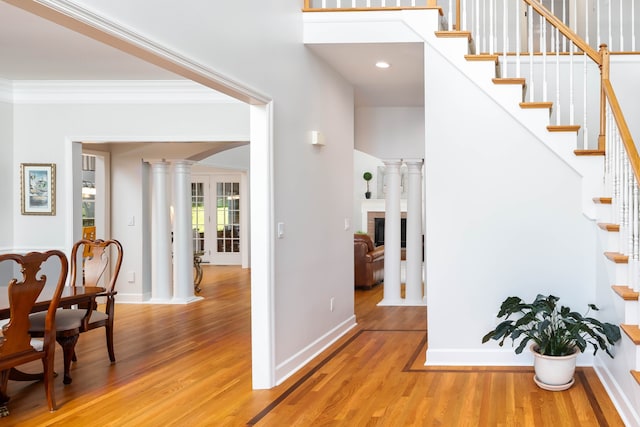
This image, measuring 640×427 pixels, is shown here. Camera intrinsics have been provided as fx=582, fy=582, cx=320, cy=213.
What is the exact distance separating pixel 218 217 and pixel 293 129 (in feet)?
28.3

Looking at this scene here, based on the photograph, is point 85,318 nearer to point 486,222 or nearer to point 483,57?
point 486,222

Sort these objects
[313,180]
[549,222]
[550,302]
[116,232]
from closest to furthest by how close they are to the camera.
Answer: [550,302] → [549,222] → [313,180] → [116,232]

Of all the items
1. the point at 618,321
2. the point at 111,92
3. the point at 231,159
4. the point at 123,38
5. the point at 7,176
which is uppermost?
the point at 111,92

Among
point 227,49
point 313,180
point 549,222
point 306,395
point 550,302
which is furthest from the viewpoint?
point 313,180

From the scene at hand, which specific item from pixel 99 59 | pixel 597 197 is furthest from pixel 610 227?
pixel 99 59

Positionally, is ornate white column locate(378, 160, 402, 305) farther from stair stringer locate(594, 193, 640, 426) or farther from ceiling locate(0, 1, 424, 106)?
stair stringer locate(594, 193, 640, 426)

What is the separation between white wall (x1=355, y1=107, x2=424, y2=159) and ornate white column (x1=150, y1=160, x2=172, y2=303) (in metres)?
2.68

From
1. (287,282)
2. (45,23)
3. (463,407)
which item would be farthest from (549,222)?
(45,23)

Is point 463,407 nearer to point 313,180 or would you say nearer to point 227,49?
point 313,180

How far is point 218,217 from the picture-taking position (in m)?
12.8

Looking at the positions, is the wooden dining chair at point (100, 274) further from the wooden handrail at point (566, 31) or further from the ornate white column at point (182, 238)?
the wooden handrail at point (566, 31)

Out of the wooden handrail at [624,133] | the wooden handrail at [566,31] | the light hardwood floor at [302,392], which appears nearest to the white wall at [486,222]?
the light hardwood floor at [302,392]

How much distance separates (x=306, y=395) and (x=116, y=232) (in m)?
4.95

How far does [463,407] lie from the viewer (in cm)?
354
